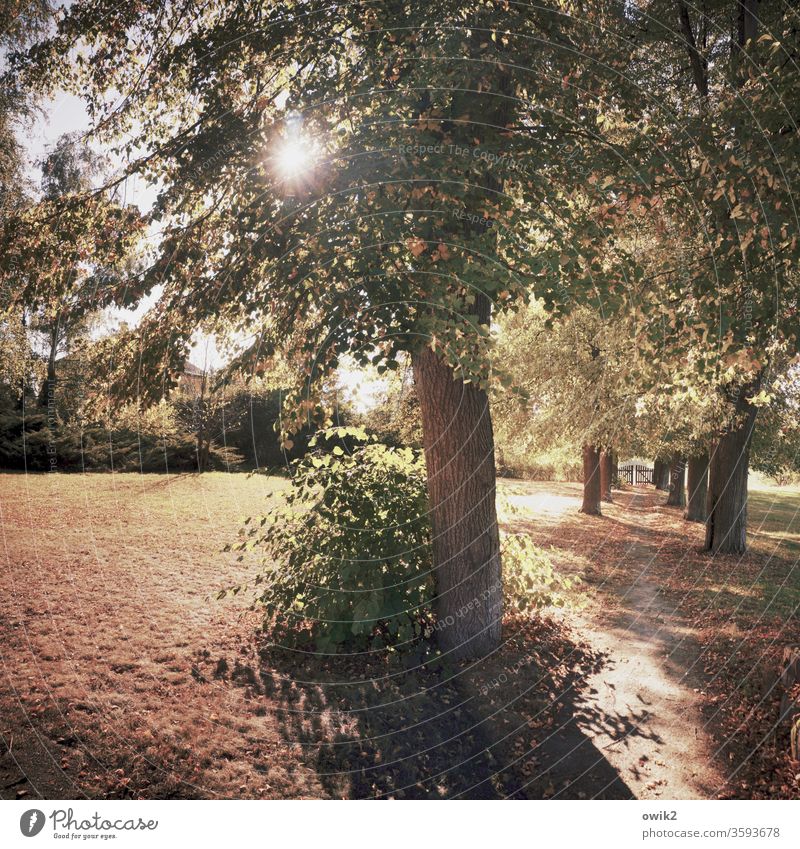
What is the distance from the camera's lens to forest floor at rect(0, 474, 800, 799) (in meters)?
4.00

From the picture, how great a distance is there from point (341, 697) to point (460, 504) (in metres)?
2.13

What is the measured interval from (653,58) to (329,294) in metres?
6.52

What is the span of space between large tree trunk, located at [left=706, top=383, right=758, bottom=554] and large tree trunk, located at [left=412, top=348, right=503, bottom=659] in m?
7.07

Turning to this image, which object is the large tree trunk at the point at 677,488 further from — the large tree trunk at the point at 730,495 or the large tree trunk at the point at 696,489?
the large tree trunk at the point at 730,495

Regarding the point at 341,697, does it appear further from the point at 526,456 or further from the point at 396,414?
the point at 526,456

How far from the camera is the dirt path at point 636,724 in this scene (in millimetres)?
4145

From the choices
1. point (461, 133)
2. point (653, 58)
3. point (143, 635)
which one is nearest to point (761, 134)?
point (461, 133)

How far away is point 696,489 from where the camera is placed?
17953 millimetres

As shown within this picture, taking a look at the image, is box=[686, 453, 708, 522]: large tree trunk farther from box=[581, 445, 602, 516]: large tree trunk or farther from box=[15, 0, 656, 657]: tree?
box=[15, 0, 656, 657]: tree

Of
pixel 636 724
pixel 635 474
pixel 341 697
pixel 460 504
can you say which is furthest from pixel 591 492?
pixel 635 474

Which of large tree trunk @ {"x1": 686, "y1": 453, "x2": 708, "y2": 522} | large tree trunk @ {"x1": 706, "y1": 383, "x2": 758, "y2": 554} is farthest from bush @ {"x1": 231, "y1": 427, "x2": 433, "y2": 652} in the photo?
large tree trunk @ {"x1": 686, "y1": 453, "x2": 708, "y2": 522}

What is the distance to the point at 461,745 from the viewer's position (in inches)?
183

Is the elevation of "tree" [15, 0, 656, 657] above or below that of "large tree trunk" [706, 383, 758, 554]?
above

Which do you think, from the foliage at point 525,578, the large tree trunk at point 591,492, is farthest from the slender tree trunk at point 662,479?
the foliage at point 525,578
